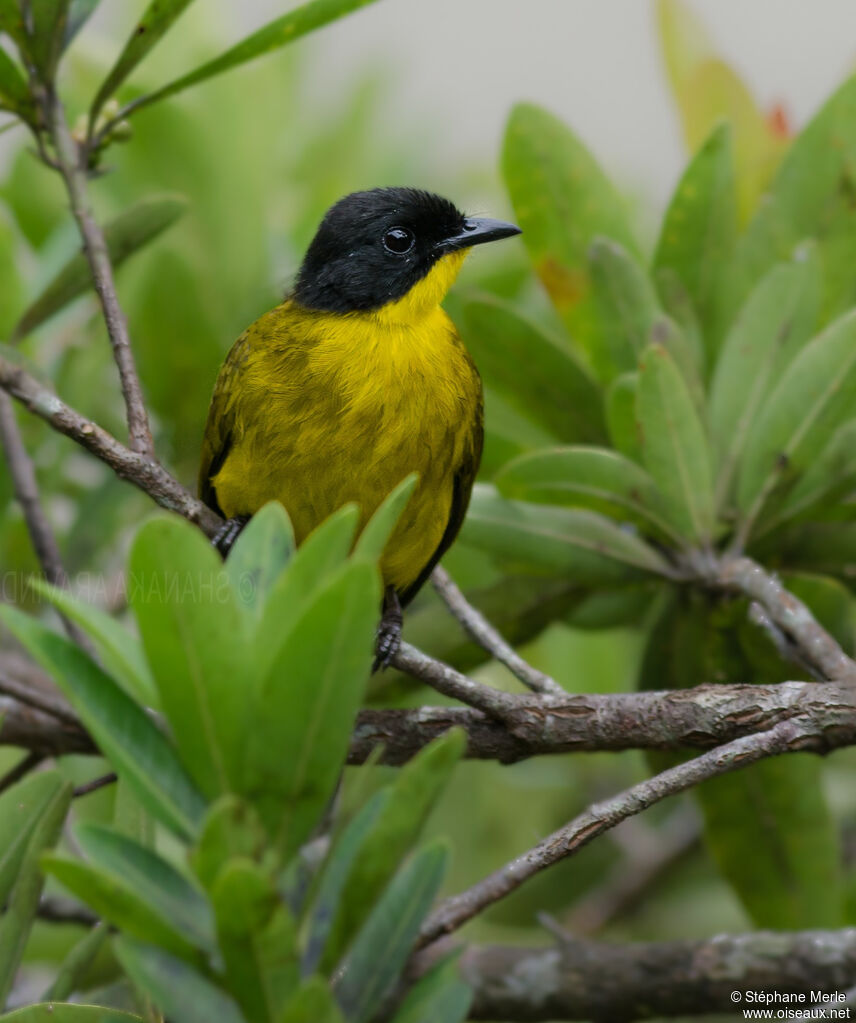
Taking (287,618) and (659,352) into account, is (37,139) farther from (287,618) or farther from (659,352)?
(287,618)

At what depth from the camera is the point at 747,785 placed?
296 centimetres

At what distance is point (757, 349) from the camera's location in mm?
2818

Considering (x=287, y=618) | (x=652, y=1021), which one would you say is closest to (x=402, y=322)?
(x=652, y=1021)

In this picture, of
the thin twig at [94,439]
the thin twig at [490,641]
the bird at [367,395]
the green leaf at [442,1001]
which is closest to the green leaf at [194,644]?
the green leaf at [442,1001]

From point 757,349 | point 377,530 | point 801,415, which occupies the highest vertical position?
point 377,530

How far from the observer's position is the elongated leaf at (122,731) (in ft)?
4.44

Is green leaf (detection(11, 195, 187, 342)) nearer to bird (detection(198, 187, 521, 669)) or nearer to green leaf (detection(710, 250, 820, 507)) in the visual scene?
bird (detection(198, 187, 521, 669))

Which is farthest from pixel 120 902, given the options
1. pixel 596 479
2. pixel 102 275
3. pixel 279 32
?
pixel 279 32

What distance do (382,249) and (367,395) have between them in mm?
565

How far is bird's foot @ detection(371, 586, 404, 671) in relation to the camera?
299 centimetres

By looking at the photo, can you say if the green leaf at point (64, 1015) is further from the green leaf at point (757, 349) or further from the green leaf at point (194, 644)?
the green leaf at point (757, 349)

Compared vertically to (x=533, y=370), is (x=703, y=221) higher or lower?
higher

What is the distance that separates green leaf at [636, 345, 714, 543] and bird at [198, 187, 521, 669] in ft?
1.76

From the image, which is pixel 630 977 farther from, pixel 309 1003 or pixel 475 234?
pixel 475 234
